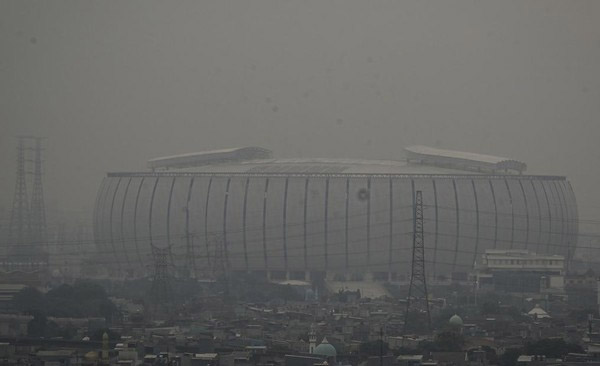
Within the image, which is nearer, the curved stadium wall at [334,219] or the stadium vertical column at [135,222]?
the curved stadium wall at [334,219]

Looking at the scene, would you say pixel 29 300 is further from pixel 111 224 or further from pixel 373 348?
pixel 111 224

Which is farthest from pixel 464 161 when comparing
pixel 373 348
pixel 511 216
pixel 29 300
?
pixel 373 348

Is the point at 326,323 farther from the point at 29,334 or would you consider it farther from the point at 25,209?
the point at 25,209

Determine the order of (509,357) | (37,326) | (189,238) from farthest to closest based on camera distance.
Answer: (189,238) < (37,326) < (509,357)

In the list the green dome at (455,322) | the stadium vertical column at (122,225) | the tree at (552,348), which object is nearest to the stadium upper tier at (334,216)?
the stadium vertical column at (122,225)

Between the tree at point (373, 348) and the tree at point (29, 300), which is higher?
the tree at point (29, 300)

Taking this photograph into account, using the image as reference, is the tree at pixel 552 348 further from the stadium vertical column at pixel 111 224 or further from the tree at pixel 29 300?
the stadium vertical column at pixel 111 224

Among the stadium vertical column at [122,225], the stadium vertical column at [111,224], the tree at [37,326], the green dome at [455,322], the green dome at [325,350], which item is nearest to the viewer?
the green dome at [325,350]

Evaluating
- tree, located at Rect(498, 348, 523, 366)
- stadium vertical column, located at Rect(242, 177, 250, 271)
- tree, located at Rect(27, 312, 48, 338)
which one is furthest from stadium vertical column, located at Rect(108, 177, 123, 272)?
tree, located at Rect(498, 348, 523, 366)
